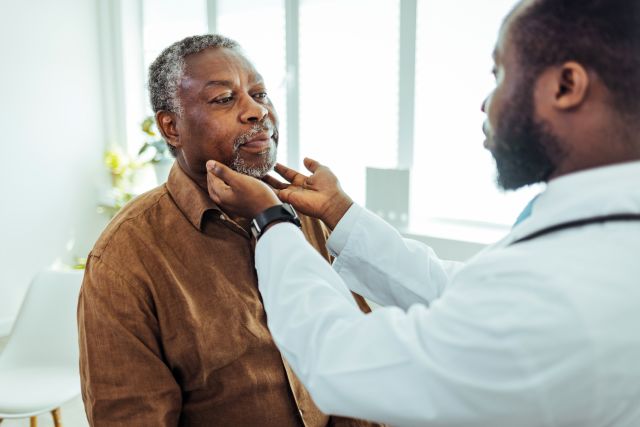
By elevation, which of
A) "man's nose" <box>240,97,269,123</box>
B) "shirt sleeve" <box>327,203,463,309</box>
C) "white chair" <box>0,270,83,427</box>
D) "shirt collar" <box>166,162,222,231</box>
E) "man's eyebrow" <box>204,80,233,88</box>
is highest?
A: "man's eyebrow" <box>204,80,233,88</box>

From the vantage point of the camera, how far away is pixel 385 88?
9.79ft

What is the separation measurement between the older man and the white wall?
2.77 metres

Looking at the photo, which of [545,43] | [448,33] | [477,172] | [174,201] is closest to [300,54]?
[448,33]

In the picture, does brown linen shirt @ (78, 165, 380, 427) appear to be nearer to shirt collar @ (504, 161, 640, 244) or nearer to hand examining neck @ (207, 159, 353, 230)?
hand examining neck @ (207, 159, 353, 230)

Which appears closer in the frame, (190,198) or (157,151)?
(190,198)

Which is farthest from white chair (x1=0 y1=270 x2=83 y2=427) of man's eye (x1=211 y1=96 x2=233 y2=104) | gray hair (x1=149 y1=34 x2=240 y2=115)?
man's eye (x1=211 y1=96 x2=233 y2=104)

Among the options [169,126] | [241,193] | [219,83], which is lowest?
[241,193]

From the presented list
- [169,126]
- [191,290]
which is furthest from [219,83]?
[191,290]

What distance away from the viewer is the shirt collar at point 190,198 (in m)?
1.34

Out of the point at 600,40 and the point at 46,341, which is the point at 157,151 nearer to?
the point at 46,341

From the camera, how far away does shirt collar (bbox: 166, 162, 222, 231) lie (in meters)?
1.34

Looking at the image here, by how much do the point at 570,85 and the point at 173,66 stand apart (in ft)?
3.15

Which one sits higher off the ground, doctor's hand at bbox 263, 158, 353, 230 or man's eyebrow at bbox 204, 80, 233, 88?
man's eyebrow at bbox 204, 80, 233, 88

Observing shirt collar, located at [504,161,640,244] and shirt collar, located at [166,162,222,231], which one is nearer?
shirt collar, located at [504,161,640,244]
